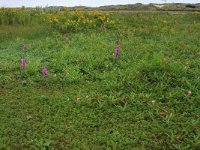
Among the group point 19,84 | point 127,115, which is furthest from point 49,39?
point 127,115

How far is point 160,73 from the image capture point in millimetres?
6336

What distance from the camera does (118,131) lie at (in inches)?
196

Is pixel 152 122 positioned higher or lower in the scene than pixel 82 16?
lower

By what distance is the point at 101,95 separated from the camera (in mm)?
5949

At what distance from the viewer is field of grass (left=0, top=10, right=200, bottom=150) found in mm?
4832

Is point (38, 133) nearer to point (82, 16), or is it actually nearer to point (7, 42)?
point (7, 42)

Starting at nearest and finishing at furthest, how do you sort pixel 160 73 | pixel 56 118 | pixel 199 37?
pixel 56 118 → pixel 160 73 → pixel 199 37

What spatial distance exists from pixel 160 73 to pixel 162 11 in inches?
304

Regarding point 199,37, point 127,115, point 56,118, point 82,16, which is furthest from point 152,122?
point 82,16

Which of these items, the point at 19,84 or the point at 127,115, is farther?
the point at 19,84

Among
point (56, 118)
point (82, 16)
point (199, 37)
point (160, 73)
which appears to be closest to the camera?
point (56, 118)

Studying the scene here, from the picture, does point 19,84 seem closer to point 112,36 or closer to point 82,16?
point 112,36

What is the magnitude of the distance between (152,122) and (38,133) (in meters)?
1.55

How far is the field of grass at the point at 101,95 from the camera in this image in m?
4.83
